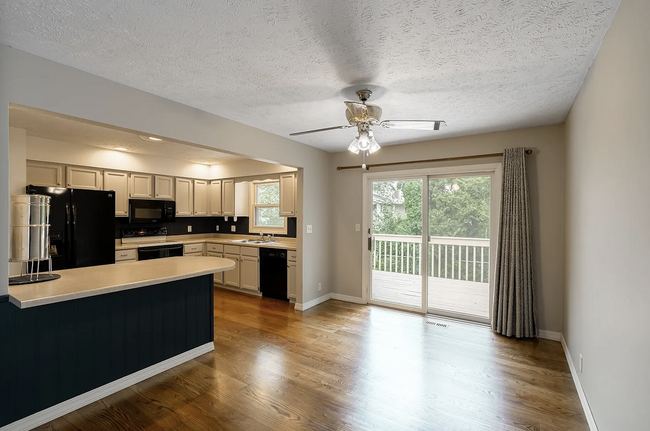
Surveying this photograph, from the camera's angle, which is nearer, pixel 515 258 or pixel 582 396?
pixel 582 396

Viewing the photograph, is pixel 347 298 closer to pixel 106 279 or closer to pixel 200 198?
pixel 106 279

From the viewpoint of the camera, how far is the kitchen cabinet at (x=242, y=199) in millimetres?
6155

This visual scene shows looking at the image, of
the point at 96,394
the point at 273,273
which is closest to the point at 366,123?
the point at 96,394

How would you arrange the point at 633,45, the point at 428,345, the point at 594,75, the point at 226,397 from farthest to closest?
1. the point at 428,345
2. the point at 226,397
3. the point at 594,75
4. the point at 633,45

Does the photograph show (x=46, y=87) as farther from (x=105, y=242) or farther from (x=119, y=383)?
(x=105, y=242)

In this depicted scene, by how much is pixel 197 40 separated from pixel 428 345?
346 cm

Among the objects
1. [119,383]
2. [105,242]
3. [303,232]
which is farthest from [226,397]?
[105,242]

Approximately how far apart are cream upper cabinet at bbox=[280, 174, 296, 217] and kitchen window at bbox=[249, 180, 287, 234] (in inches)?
18.0

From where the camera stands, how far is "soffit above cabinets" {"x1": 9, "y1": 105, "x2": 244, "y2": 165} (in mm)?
3395

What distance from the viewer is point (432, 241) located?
4.36 metres

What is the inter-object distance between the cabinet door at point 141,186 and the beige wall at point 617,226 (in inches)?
234

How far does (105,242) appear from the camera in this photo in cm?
439

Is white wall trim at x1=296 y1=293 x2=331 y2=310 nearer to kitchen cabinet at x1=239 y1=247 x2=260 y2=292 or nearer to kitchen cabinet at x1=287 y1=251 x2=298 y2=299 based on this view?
kitchen cabinet at x1=287 y1=251 x2=298 y2=299

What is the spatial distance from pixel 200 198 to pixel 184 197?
37 cm
